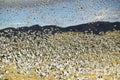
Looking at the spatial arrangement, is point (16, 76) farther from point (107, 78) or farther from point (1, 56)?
point (1, 56)

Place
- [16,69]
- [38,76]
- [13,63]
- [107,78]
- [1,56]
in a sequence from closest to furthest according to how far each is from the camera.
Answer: [107,78] → [38,76] → [16,69] → [13,63] → [1,56]

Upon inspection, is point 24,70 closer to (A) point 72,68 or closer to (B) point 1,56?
(A) point 72,68

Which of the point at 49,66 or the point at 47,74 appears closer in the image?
the point at 47,74

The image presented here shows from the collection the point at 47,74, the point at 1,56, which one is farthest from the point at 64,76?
the point at 1,56

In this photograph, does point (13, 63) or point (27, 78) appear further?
point (13, 63)

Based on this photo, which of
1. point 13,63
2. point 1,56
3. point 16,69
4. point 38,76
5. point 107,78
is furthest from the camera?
point 1,56

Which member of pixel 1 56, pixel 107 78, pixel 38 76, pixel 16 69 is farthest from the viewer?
pixel 1 56

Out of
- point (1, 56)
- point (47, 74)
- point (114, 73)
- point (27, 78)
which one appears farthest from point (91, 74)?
point (1, 56)

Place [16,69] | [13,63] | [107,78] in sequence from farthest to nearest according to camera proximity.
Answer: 1. [13,63]
2. [16,69]
3. [107,78]
